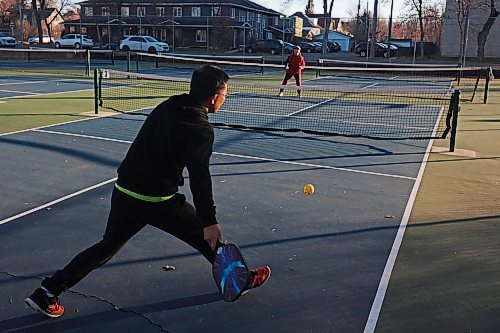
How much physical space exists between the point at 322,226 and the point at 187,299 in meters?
2.11

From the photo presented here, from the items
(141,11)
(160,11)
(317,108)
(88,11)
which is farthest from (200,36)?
(317,108)

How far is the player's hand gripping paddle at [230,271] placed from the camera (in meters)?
3.73

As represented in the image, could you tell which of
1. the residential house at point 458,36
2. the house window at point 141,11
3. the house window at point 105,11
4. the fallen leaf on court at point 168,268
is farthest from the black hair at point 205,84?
the house window at point 141,11

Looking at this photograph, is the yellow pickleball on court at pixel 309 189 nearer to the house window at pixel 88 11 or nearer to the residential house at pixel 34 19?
the residential house at pixel 34 19

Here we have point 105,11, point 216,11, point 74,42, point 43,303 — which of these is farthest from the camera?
point 216,11

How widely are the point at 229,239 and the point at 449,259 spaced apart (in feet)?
6.49

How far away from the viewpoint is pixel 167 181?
→ 3.49 meters

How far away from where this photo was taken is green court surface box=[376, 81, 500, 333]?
389cm

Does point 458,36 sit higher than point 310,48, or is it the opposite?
point 458,36

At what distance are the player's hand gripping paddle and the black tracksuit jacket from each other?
414mm

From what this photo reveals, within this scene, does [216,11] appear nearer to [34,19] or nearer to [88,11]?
[88,11]

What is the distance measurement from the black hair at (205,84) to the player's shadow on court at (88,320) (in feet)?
4.97

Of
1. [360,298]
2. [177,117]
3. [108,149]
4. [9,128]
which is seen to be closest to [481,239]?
[360,298]

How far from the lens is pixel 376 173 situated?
832 centimetres
